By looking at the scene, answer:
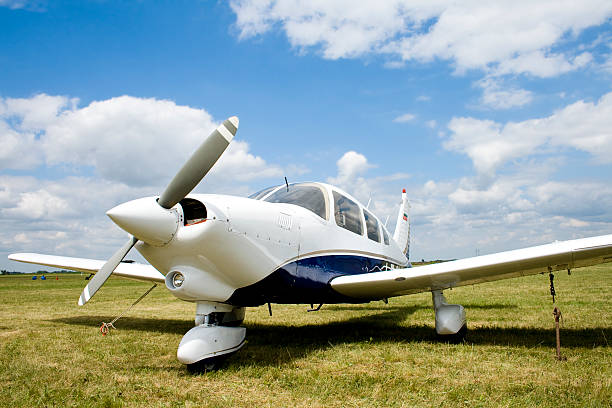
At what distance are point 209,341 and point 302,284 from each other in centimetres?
158

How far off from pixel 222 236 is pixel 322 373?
187 centimetres

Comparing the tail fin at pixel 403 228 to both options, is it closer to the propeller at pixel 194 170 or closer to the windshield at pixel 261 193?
the windshield at pixel 261 193

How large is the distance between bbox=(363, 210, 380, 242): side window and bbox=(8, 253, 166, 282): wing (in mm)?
4181

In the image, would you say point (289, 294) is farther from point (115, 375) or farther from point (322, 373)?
point (115, 375)

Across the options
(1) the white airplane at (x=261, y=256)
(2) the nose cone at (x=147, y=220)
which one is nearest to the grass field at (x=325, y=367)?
(1) the white airplane at (x=261, y=256)

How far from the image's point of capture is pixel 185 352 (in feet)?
15.4

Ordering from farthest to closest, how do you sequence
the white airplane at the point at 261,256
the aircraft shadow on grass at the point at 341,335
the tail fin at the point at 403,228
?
the tail fin at the point at 403,228
the aircraft shadow on grass at the point at 341,335
the white airplane at the point at 261,256

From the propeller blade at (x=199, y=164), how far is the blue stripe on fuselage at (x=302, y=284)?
62.5 inches

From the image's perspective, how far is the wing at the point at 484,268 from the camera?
554 cm

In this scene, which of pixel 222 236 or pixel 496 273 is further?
pixel 496 273

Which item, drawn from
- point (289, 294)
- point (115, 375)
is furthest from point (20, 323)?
point (289, 294)

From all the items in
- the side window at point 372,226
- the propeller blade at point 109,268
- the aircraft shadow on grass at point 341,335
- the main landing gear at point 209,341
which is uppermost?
the side window at point 372,226

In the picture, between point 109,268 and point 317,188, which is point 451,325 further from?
point 109,268

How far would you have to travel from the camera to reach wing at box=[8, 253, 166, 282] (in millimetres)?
8834
